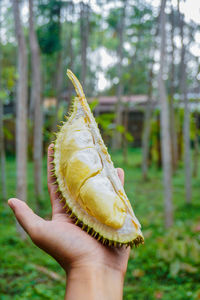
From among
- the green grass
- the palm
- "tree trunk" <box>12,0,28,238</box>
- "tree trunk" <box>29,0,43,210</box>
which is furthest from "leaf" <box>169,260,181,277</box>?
"tree trunk" <box>29,0,43,210</box>

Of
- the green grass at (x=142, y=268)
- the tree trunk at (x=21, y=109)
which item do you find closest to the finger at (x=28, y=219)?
the green grass at (x=142, y=268)

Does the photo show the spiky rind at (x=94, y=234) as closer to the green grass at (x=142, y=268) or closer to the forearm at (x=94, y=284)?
the forearm at (x=94, y=284)

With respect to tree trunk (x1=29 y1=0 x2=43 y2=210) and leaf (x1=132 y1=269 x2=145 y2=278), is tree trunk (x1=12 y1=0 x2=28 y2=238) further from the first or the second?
leaf (x1=132 y1=269 x2=145 y2=278)

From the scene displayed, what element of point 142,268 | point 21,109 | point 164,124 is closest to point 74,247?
point 142,268

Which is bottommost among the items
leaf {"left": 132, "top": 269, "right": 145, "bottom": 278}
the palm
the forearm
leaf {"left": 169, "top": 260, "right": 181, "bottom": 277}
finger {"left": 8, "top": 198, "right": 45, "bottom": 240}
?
leaf {"left": 132, "top": 269, "right": 145, "bottom": 278}

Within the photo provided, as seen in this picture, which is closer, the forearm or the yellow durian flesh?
the forearm

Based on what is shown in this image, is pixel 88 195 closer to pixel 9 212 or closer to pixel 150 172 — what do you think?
pixel 9 212

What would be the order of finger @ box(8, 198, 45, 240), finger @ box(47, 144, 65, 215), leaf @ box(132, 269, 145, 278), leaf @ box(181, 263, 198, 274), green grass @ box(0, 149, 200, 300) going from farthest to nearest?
1. leaf @ box(132, 269, 145, 278)
2. leaf @ box(181, 263, 198, 274)
3. green grass @ box(0, 149, 200, 300)
4. finger @ box(47, 144, 65, 215)
5. finger @ box(8, 198, 45, 240)
